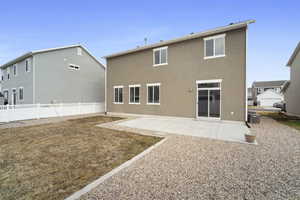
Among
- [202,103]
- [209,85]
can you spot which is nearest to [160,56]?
[209,85]

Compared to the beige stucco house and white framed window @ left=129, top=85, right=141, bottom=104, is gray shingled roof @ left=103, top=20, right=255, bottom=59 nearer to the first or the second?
the beige stucco house

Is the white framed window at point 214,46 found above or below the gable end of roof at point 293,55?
below

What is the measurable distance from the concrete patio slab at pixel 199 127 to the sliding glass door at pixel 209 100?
2.14 ft

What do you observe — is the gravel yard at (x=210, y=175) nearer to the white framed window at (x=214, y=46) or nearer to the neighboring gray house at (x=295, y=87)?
the white framed window at (x=214, y=46)

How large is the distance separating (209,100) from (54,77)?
1612 centimetres

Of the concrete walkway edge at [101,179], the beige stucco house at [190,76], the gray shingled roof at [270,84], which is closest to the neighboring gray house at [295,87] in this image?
the beige stucco house at [190,76]

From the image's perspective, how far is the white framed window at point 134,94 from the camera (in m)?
12.9

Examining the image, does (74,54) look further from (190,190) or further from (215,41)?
(190,190)

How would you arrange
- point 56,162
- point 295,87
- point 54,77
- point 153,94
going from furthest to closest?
point 54,77, point 295,87, point 153,94, point 56,162

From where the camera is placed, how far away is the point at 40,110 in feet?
39.6

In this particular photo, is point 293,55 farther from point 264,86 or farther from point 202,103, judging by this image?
point 264,86

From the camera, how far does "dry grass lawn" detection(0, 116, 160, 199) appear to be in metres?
2.57

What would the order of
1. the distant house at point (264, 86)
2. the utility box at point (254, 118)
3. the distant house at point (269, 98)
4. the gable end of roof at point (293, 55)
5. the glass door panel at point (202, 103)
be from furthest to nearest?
the distant house at point (264, 86), the distant house at point (269, 98), the gable end of roof at point (293, 55), the glass door panel at point (202, 103), the utility box at point (254, 118)

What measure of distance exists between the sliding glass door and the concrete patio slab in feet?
2.14
